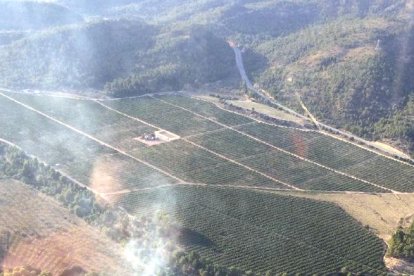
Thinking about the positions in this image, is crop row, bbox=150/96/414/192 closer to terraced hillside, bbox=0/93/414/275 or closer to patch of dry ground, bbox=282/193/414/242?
terraced hillside, bbox=0/93/414/275

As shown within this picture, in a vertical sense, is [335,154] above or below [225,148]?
below

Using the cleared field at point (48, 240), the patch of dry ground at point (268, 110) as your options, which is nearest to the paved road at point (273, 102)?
the patch of dry ground at point (268, 110)

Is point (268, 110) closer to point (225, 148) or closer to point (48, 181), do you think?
point (225, 148)

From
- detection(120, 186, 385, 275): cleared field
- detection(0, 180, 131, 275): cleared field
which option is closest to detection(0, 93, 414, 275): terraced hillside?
detection(120, 186, 385, 275): cleared field

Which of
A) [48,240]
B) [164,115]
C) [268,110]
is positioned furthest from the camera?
[268,110]

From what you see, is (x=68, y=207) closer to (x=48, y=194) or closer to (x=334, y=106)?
(x=48, y=194)

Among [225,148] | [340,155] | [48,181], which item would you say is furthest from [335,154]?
[48,181]

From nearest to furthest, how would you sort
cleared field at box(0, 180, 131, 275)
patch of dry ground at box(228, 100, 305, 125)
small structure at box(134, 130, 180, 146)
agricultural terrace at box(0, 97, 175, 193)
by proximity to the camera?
cleared field at box(0, 180, 131, 275) → agricultural terrace at box(0, 97, 175, 193) → small structure at box(134, 130, 180, 146) → patch of dry ground at box(228, 100, 305, 125)
